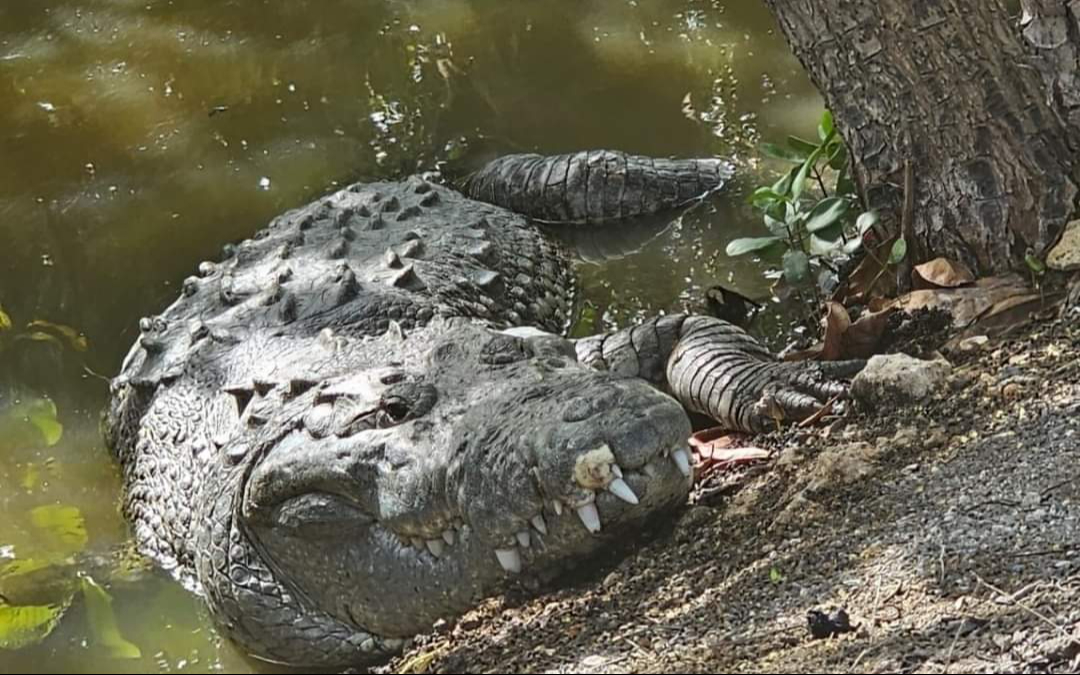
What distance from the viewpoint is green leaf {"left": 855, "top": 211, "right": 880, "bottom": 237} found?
4520mm

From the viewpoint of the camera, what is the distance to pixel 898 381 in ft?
12.7

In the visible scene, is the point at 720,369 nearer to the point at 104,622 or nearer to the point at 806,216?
the point at 806,216

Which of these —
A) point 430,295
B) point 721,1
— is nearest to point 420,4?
point 721,1

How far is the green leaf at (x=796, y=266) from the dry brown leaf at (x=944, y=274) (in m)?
0.43

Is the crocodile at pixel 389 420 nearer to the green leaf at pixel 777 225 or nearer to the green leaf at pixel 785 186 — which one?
the green leaf at pixel 777 225

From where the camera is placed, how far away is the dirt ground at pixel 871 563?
2.70m

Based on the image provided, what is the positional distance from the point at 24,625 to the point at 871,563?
7.39 ft

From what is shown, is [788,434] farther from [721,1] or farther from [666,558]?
[721,1]

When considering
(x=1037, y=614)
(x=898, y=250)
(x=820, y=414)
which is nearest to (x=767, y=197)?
(x=898, y=250)

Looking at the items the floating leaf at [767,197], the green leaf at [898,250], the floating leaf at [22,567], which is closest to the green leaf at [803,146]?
the floating leaf at [767,197]

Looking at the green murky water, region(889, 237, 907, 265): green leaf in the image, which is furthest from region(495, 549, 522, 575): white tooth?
region(889, 237, 907, 265): green leaf

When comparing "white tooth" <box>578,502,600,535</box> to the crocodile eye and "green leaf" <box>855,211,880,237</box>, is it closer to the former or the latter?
the crocodile eye

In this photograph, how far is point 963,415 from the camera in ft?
12.0

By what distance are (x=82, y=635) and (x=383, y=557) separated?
931mm
